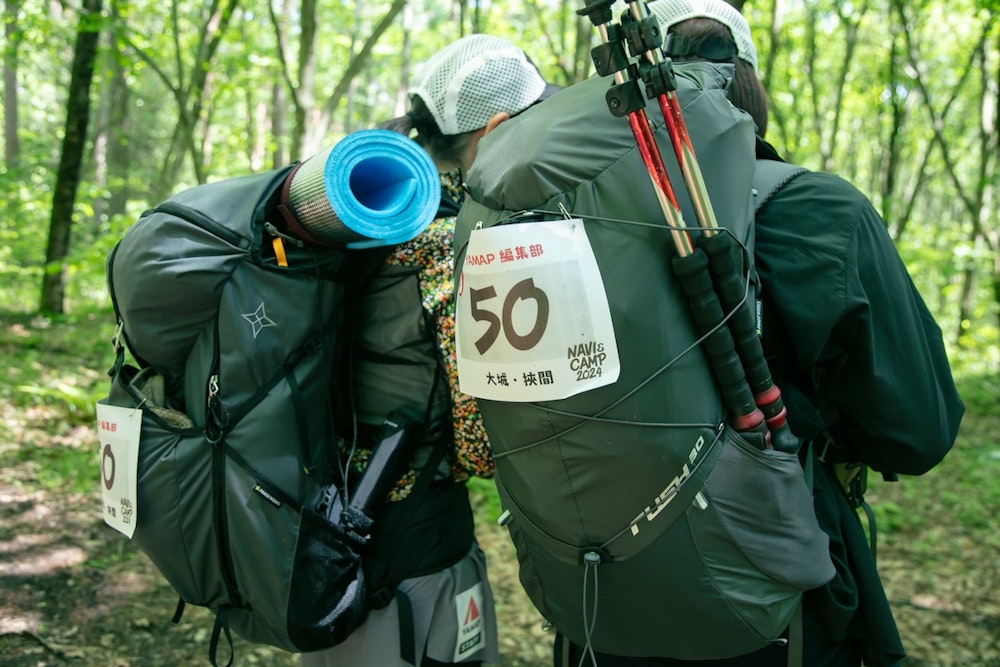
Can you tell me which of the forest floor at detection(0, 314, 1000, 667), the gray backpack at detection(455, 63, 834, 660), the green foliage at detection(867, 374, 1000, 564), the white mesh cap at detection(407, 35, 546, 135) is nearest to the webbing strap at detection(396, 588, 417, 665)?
the gray backpack at detection(455, 63, 834, 660)

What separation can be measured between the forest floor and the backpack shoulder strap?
3.11 m

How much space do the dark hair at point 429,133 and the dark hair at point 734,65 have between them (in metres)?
0.69

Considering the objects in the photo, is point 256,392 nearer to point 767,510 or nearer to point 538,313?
point 538,313

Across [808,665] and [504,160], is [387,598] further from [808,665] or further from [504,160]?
[504,160]

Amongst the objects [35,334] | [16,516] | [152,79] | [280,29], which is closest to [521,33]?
[280,29]

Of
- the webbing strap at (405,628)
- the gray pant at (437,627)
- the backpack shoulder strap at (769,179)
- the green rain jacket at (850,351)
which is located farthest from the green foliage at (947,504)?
the backpack shoulder strap at (769,179)

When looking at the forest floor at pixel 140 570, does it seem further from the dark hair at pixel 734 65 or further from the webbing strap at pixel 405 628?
the dark hair at pixel 734 65

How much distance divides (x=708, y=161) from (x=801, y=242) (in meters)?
0.28

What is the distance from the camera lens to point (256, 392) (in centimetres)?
179

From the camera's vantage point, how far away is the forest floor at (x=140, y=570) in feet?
11.8

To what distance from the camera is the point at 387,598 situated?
2.00m

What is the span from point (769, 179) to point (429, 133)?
1030 mm

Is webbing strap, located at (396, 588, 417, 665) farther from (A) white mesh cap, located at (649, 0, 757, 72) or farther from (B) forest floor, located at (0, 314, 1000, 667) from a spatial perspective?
(B) forest floor, located at (0, 314, 1000, 667)

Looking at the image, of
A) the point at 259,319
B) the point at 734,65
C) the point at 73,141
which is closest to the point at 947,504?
the point at 734,65
